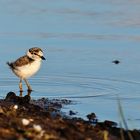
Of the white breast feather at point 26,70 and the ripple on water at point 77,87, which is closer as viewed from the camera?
the ripple on water at point 77,87

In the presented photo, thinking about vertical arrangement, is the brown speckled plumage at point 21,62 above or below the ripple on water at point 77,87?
above

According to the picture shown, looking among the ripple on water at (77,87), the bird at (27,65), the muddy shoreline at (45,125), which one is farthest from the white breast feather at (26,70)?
the muddy shoreline at (45,125)

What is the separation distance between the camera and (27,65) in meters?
13.7

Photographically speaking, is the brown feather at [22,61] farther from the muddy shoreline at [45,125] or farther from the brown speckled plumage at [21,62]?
the muddy shoreline at [45,125]

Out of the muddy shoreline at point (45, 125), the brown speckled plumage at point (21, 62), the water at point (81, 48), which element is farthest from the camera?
the brown speckled plumage at point (21, 62)

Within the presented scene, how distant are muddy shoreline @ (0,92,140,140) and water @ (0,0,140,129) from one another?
0.59 m

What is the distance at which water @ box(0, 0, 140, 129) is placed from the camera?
12.7 metres

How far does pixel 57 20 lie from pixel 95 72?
4.26 meters

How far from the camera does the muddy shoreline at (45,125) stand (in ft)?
26.1

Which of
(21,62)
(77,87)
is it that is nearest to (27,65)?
(21,62)

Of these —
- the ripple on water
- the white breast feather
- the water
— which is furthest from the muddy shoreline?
the white breast feather

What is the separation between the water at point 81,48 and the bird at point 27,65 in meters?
0.25

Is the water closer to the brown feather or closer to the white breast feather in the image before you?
the white breast feather

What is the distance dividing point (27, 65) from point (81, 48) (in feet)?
7.70
